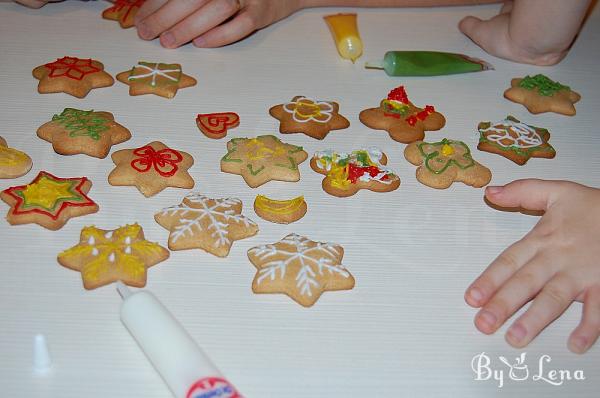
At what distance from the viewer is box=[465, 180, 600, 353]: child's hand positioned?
0.85 metres

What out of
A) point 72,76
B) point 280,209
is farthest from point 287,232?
point 72,76

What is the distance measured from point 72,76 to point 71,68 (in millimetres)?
25

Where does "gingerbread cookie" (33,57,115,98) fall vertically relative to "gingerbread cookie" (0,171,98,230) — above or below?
above

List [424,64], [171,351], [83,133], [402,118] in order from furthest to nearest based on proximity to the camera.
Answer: [424,64]
[402,118]
[83,133]
[171,351]

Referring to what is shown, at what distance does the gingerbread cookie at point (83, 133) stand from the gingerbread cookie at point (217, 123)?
4.3 inches

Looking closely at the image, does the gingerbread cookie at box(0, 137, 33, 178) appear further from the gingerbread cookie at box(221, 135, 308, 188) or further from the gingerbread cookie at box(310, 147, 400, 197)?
the gingerbread cookie at box(310, 147, 400, 197)

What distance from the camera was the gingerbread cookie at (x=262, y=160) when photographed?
41.1 inches

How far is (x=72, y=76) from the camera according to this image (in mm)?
1193

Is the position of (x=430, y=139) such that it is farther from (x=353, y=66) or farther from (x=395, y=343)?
(x=395, y=343)

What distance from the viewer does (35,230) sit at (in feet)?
3.05

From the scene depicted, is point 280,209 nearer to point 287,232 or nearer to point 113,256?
point 287,232

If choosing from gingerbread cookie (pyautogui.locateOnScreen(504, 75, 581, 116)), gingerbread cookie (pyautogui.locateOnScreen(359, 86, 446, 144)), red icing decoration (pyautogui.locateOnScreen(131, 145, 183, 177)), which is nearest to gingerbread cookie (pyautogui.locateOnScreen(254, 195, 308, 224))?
red icing decoration (pyautogui.locateOnScreen(131, 145, 183, 177))

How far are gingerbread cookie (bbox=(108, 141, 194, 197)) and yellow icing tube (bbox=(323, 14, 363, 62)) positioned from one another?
0.41 metres

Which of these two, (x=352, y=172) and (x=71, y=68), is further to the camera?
(x=71, y=68)
